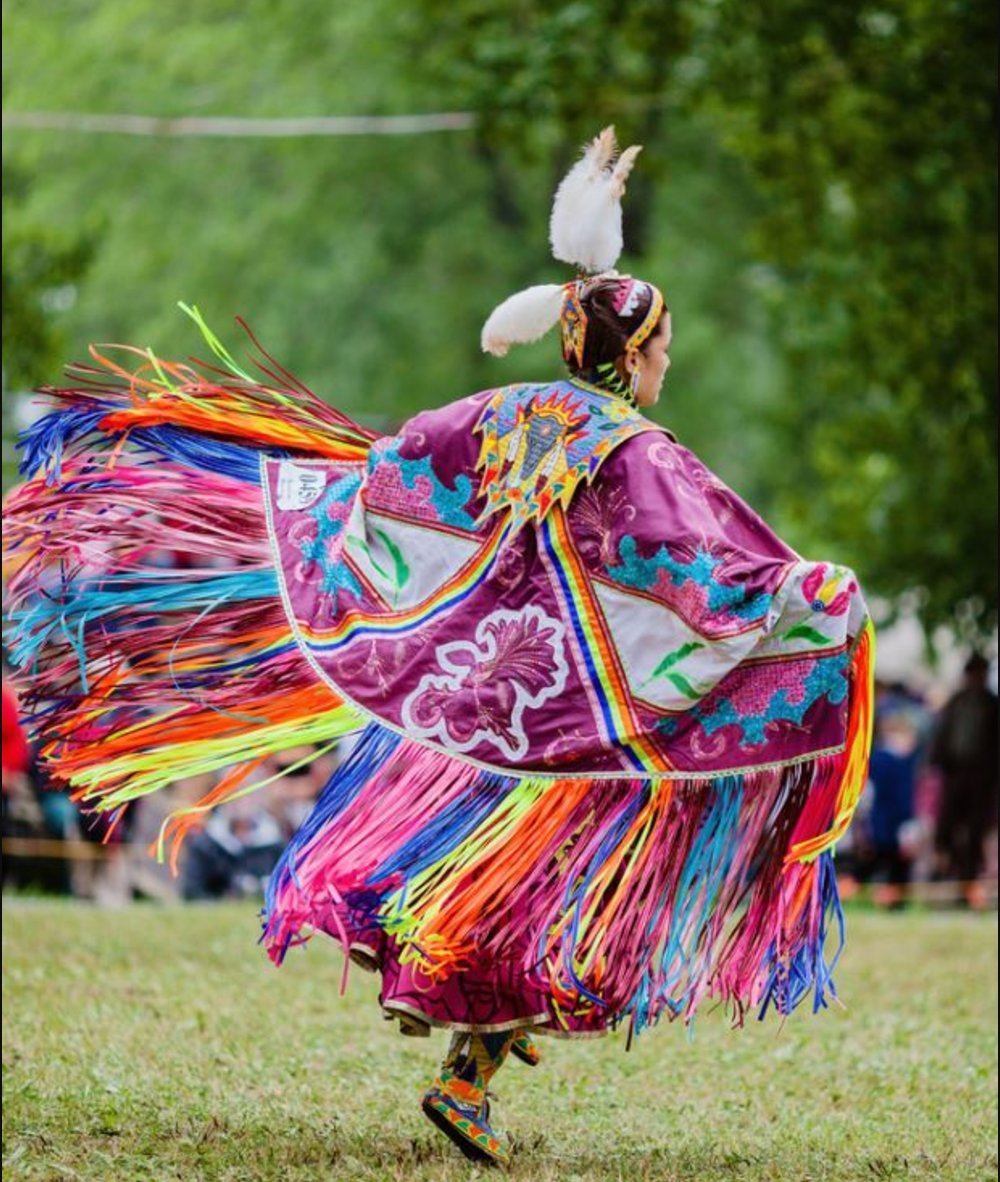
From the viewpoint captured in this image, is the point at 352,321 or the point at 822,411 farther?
the point at 352,321

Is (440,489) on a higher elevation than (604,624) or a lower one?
higher

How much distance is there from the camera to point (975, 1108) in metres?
6.18

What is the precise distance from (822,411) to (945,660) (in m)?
4.34

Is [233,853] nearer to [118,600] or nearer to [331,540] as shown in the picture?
[118,600]

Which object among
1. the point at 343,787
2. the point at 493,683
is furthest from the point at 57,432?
the point at 493,683

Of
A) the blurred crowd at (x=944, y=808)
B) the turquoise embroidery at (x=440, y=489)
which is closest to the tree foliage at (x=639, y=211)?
the blurred crowd at (x=944, y=808)

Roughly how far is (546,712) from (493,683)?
0.13 m

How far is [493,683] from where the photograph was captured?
4828 mm

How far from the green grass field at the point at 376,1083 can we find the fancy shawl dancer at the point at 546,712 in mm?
400

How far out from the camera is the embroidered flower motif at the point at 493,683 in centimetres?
482

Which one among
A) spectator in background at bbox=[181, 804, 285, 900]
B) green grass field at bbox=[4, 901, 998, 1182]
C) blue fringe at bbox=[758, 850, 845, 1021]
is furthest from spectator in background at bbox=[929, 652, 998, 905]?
blue fringe at bbox=[758, 850, 845, 1021]

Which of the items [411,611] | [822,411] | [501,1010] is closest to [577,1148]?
[501,1010]

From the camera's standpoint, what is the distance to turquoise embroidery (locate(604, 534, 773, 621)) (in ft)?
15.7

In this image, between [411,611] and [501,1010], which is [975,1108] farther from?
[411,611]
